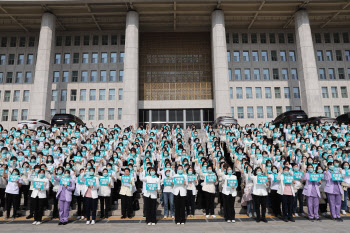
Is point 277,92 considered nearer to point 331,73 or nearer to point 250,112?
point 250,112

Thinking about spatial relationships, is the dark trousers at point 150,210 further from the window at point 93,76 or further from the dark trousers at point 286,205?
the window at point 93,76

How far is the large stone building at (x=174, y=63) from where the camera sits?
3809 cm

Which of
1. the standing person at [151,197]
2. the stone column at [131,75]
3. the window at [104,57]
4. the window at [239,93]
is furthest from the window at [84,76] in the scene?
the standing person at [151,197]

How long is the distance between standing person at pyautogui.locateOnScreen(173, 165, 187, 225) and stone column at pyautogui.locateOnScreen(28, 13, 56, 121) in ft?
92.4

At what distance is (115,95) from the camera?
39.2 meters

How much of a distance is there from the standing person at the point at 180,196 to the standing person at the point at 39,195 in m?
4.66

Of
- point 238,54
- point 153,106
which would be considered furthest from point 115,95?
point 238,54

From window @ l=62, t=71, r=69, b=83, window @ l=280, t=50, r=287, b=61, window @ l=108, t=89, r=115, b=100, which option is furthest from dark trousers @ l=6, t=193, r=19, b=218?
window @ l=280, t=50, r=287, b=61

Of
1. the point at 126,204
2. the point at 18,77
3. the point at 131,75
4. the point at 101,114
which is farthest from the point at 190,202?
the point at 18,77

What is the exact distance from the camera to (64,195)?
30.9ft

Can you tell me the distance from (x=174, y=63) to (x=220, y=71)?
939 centimetres

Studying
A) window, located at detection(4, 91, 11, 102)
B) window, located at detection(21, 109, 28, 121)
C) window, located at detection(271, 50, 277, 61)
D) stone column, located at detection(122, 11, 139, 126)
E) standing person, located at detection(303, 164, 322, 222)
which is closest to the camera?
standing person, located at detection(303, 164, 322, 222)

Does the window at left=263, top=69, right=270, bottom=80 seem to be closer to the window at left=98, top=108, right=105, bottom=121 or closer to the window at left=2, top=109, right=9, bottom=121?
the window at left=98, top=108, right=105, bottom=121

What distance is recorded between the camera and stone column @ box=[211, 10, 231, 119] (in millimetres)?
33188
